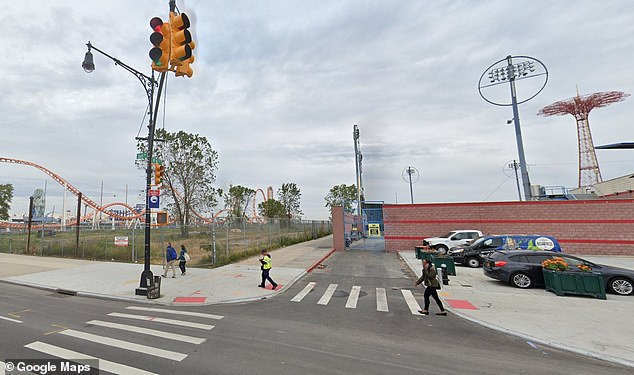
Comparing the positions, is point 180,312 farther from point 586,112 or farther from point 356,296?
point 586,112

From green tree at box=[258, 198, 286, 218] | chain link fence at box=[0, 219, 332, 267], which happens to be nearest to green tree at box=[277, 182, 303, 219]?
green tree at box=[258, 198, 286, 218]

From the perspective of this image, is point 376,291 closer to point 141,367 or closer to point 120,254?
point 141,367

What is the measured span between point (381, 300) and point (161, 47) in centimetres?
989

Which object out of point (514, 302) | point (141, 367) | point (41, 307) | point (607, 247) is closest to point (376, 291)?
point (514, 302)

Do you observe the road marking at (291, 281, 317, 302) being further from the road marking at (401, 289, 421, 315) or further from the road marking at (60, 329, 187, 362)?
the road marking at (60, 329, 187, 362)

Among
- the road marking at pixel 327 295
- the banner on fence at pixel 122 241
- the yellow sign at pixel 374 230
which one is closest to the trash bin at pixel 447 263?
the road marking at pixel 327 295

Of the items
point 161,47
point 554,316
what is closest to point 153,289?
point 161,47

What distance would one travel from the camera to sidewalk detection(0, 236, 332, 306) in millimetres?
10414

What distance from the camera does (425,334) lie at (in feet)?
22.3

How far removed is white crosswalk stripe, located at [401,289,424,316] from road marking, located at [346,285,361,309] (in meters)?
1.70

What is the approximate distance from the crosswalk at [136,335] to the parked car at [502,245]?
1482 cm

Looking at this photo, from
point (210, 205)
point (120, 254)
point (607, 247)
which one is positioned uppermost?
point (210, 205)

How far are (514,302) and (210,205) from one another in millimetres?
33501

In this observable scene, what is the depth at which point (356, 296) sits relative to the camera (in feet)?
34.8
